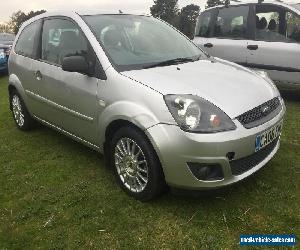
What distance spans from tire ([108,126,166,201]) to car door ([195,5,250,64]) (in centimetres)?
410

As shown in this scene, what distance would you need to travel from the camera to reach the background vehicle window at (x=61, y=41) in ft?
13.4

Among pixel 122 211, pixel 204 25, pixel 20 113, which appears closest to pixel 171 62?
pixel 122 211

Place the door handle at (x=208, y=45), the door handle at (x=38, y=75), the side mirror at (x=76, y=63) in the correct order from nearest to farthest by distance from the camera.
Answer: the side mirror at (x=76, y=63) < the door handle at (x=38, y=75) < the door handle at (x=208, y=45)

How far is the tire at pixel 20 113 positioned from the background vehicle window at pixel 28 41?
648 mm

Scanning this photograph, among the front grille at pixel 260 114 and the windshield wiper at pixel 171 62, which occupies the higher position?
the windshield wiper at pixel 171 62

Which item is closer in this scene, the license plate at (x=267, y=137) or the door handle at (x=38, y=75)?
the license plate at (x=267, y=137)

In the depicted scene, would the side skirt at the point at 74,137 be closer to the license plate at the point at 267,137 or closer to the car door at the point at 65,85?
the car door at the point at 65,85

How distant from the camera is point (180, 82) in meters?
3.40

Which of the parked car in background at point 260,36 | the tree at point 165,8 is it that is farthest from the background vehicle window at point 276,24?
the tree at point 165,8

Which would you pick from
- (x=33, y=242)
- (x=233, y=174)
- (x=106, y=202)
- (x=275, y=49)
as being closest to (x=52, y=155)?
(x=106, y=202)

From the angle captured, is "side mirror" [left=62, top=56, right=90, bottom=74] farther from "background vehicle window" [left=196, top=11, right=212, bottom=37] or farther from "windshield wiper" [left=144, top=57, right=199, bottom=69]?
"background vehicle window" [left=196, top=11, right=212, bottom=37]

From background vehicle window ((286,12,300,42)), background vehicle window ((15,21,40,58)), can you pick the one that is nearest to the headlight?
background vehicle window ((15,21,40,58))

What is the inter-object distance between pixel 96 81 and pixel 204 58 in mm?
1326

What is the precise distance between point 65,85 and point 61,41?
23.1 inches
